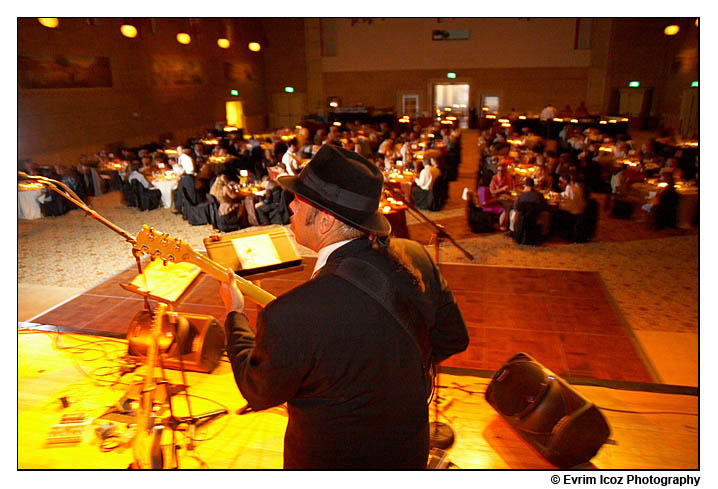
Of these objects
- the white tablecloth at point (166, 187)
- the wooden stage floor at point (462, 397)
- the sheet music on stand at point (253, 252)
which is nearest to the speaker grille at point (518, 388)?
the wooden stage floor at point (462, 397)

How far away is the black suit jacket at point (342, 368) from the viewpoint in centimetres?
143

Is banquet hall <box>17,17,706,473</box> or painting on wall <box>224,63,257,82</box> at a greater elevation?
painting on wall <box>224,63,257,82</box>

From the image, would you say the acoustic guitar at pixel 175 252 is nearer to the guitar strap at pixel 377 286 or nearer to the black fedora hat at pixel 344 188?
the black fedora hat at pixel 344 188

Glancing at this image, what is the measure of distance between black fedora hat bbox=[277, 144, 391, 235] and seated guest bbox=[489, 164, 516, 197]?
276 inches

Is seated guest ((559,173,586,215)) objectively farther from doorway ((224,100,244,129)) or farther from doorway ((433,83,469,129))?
doorway ((224,100,244,129))

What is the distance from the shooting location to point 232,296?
6.23 feet

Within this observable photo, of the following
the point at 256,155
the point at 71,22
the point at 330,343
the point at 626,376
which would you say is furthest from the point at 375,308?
the point at 71,22

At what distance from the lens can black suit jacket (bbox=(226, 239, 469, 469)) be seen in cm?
143

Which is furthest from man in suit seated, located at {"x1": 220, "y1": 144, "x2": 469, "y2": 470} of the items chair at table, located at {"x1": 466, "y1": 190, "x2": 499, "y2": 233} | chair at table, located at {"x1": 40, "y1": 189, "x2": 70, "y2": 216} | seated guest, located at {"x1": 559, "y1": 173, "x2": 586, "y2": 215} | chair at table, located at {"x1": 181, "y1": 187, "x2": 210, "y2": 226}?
chair at table, located at {"x1": 40, "y1": 189, "x2": 70, "y2": 216}

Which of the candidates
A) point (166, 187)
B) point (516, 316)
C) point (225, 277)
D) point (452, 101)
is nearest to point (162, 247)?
point (225, 277)

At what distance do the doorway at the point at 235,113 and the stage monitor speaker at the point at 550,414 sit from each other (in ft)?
68.1

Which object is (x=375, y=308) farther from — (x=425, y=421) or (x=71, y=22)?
(x=71, y=22)
